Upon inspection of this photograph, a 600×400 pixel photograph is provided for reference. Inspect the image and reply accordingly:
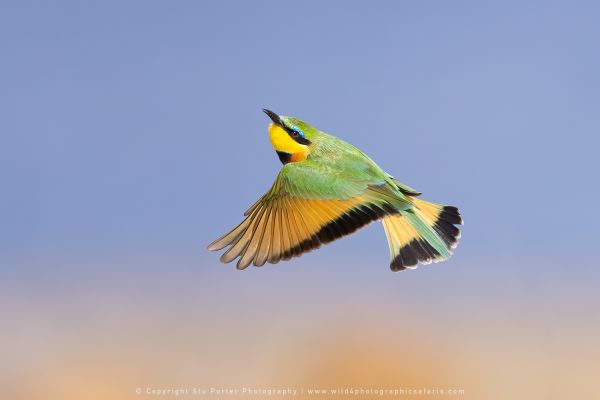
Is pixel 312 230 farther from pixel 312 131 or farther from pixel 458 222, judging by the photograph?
pixel 458 222

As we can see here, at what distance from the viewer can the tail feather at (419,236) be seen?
2.31 metres

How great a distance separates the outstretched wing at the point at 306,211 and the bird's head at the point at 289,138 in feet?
0.17

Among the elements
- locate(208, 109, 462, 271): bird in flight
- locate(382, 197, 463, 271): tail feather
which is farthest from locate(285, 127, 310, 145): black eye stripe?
locate(382, 197, 463, 271): tail feather

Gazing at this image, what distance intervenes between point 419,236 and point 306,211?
1.37 ft

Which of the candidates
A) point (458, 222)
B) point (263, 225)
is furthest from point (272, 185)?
point (458, 222)

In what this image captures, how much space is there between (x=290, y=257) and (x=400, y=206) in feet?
1.61

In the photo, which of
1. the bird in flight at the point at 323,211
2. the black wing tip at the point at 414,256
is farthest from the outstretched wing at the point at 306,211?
the black wing tip at the point at 414,256

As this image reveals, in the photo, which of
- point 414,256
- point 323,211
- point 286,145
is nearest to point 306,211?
point 323,211

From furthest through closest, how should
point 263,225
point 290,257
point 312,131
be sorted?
point 312,131 → point 263,225 → point 290,257

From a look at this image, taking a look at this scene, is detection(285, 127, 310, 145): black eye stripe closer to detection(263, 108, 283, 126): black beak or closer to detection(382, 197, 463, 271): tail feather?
detection(263, 108, 283, 126): black beak

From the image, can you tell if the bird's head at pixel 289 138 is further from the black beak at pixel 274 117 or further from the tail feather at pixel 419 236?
the tail feather at pixel 419 236

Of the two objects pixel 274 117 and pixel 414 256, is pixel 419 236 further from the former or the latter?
pixel 274 117

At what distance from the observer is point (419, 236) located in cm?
237

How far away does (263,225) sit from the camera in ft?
7.55
